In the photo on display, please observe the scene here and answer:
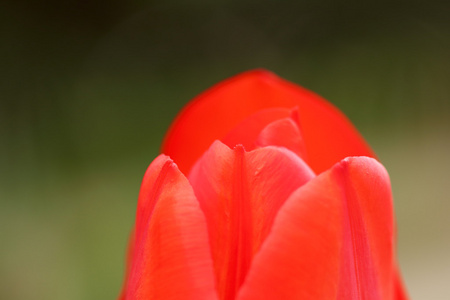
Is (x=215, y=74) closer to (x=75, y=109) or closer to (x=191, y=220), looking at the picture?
(x=75, y=109)

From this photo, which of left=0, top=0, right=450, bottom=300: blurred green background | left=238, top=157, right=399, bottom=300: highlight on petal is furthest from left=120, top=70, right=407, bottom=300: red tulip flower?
left=0, top=0, right=450, bottom=300: blurred green background

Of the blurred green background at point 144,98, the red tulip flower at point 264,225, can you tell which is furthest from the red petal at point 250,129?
the blurred green background at point 144,98

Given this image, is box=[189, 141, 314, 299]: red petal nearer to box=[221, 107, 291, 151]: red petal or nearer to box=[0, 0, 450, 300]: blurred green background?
box=[221, 107, 291, 151]: red petal

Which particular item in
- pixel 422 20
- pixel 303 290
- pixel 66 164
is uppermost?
pixel 422 20

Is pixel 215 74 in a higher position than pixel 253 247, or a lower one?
higher

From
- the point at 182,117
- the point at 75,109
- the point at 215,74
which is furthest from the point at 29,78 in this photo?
the point at 182,117
